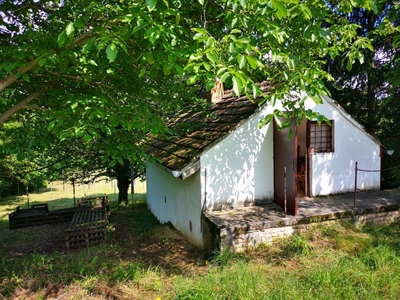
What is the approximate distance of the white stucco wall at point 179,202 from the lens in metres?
7.11

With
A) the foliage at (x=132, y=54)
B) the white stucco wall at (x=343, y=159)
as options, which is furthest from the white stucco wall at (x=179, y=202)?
the white stucco wall at (x=343, y=159)

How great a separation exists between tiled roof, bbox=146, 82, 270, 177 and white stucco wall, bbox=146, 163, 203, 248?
0.59 m

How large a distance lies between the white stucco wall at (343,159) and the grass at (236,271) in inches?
65.3

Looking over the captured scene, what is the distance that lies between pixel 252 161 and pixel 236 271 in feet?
10.5

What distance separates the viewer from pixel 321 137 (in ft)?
27.5

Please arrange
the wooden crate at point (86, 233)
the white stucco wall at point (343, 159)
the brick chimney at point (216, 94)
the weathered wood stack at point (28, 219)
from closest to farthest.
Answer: the white stucco wall at point (343, 159)
the wooden crate at point (86, 233)
the brick chimney at point (216, 94)
the weathered wood stack at point (28, 219)

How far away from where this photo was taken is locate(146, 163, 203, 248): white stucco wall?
Answer: 23.3 ft

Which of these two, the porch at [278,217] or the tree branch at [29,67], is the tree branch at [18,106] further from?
the porch at [278,217]

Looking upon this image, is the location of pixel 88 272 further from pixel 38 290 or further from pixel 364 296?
pixel 364 296

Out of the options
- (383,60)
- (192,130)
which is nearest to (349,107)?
(383,60)

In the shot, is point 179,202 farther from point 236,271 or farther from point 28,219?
point 28,219

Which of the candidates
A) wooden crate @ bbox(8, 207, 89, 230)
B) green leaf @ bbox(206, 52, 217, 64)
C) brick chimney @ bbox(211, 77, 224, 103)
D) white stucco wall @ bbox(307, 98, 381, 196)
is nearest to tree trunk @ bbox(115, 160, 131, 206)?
wooden crate @ bbox(8, 207, 89, 230)

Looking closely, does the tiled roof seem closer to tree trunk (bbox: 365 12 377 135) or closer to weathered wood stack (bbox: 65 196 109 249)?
weathered wood stack (bbox: 65 196 109 249)

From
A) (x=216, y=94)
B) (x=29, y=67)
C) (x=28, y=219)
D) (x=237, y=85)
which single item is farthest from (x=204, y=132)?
(x=28, y=219)
